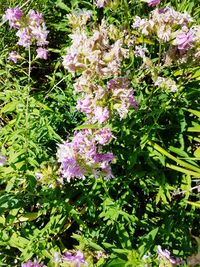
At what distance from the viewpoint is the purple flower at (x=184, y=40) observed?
5.95 feet

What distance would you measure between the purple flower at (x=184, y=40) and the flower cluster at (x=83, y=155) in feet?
1.53

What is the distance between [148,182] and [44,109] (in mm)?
681

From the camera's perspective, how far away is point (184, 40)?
1.82m

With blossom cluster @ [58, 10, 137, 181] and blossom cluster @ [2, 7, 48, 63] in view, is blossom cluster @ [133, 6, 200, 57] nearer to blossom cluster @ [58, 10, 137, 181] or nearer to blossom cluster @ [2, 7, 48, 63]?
blossom cluster @ [58, 10, 137, 181]

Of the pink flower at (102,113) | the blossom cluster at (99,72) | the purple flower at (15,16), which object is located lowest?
the pink flower at (102,113)

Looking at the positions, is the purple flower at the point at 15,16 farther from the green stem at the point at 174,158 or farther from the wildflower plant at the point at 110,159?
the green stem at the point at 174,158

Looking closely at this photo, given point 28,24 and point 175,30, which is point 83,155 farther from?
point 28,24

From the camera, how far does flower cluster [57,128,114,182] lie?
177 cm

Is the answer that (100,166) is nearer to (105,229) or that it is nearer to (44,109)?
(105,229)

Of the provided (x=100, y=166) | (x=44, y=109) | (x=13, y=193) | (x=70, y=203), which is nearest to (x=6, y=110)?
(x=44, y=109)

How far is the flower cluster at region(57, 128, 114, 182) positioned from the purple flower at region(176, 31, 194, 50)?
466 millimetres

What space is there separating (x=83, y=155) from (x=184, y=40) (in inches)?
24.9

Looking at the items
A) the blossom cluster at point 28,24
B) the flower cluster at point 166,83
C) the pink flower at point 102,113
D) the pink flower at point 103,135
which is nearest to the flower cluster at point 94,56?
the pink flower at point 102,113

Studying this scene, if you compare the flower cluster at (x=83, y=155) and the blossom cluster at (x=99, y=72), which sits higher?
the blossom cluster at (x=99, y=72)
